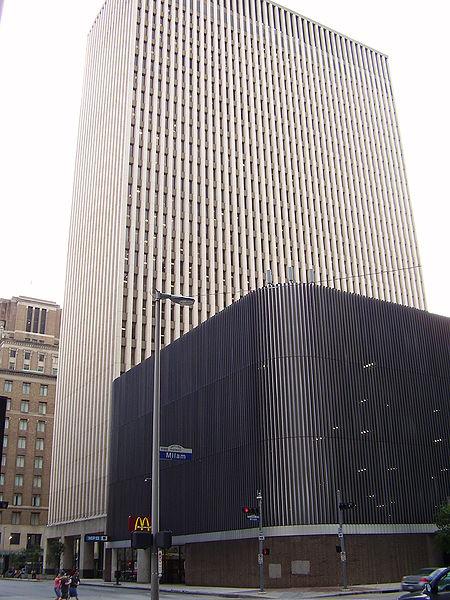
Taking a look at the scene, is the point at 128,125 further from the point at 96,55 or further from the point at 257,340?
the point at 257,340

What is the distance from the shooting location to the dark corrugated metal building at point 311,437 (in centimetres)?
3916

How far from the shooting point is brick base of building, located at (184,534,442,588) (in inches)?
1473

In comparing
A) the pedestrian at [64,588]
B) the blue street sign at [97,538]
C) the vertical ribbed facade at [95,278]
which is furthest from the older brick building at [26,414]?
the pedestrian at [64,588]

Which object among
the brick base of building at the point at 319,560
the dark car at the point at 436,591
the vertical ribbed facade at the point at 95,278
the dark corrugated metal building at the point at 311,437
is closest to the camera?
the dark car at the point at 436,591

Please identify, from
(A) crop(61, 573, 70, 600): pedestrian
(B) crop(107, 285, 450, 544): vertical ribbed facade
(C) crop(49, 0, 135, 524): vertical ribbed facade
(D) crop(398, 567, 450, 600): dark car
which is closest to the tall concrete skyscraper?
(C) crop(49, 0, 135, 524): vertical ribbed facade

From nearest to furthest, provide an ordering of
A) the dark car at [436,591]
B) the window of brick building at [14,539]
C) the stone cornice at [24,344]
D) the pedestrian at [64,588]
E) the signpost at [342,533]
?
1. the dark car at [436,591]
2. the pedestrian at [64,588]
3. the signpost at [342,533]
4. the window of brick building at [14,539]
5. the stone cornice at [24,344]

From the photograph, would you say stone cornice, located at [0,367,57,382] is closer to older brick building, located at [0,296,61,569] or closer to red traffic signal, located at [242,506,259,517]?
older brick building, located at [0,296,61,569]

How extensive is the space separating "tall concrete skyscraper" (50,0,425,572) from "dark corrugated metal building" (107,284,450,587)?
2413 cm

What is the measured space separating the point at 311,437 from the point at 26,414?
312 feet

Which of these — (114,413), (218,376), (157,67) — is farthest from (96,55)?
(218,376)

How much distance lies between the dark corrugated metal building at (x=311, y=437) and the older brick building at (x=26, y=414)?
7460cm

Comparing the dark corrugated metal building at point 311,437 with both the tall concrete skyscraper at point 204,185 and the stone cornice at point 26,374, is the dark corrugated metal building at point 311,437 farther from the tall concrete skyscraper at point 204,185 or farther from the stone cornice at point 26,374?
the stone cornice at point 26,374

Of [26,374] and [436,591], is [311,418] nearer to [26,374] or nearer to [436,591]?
[436,591]

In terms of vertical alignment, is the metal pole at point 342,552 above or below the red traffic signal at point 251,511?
below
